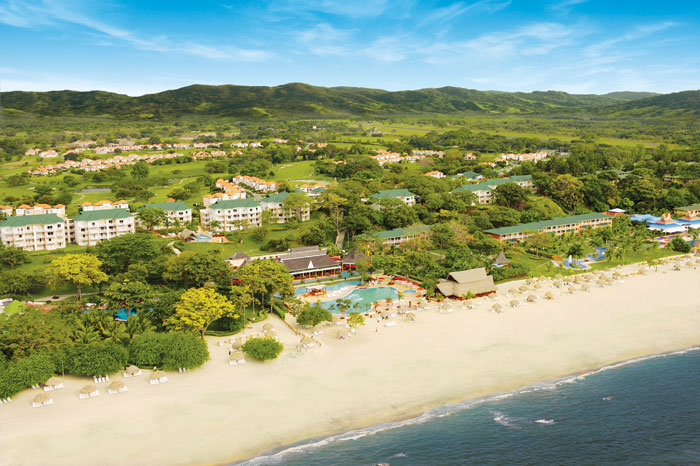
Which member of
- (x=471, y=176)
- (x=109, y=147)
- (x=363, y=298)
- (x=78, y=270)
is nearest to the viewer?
(x=78, y=270)

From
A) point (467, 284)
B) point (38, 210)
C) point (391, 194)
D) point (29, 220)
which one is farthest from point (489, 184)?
point (38, 210)

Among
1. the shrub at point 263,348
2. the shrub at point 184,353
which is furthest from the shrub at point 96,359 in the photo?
the shrub at point 263,348

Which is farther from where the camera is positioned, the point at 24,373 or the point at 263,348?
the point at 263,348

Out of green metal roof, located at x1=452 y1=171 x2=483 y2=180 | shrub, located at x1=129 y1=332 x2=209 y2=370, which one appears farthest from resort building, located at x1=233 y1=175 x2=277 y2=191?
shrub, located at x1=129 y1=332 x2=209 y2=370

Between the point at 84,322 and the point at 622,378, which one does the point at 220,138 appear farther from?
the point at 622,378

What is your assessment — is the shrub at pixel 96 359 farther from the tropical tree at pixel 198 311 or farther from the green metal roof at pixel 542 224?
the green metal roof at pixel 542 224

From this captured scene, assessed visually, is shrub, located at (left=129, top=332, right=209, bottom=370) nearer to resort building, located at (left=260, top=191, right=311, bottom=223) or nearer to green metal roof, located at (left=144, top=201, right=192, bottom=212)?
green metal roof, located at (left=144, top=201, right=192, bottom=212)

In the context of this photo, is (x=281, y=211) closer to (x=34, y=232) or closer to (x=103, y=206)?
(x=103, y=206)
